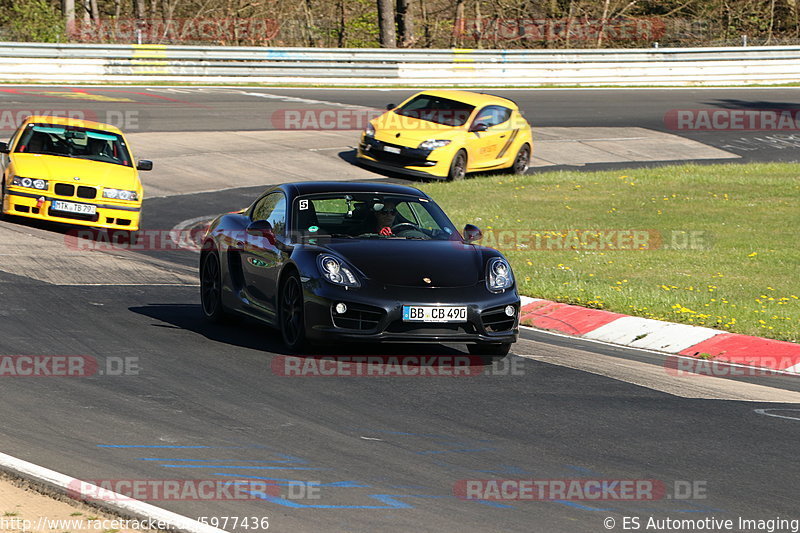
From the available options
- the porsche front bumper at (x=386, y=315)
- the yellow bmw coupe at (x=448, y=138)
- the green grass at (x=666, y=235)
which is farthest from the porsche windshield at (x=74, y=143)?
the porsche front bumper at (x=386, y=315)

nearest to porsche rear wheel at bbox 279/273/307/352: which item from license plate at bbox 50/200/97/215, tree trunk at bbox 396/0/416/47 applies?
license plate at bbox 50/200/97/215

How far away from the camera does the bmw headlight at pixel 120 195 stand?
1728 centimetres

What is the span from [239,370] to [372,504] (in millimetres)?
3486

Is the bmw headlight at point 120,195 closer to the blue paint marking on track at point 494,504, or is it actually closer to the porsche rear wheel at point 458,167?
the porsche rear wheel at point 458,167

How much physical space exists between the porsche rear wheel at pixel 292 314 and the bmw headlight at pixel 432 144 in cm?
1438

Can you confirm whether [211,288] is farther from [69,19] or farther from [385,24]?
[385,24]

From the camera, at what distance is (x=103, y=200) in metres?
17.2

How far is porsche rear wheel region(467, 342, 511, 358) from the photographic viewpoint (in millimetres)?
10258

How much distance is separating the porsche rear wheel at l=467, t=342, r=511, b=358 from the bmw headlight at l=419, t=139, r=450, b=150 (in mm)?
14101

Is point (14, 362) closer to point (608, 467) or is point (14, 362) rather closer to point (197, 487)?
point (197, 487)

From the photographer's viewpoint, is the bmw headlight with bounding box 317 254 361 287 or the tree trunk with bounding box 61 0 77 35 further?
the tree trunk with bounding box 61 0 77 35

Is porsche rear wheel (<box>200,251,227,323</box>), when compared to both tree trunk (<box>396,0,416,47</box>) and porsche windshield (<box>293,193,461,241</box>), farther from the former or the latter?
tree trunk (<box>396,0,416,47</box>)

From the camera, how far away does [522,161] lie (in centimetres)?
2652

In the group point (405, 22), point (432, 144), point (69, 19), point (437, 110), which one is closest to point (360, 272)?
point (432, 144)
